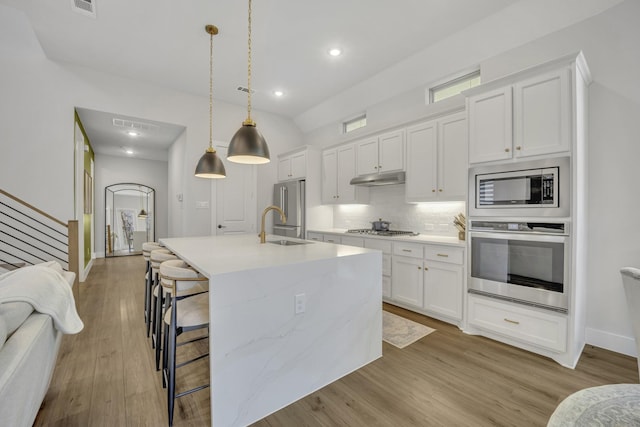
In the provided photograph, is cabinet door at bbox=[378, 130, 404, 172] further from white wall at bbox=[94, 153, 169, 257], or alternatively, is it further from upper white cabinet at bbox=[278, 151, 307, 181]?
white wall at bbox=[94, 153, 169, 257]

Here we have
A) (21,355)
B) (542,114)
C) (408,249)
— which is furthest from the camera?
(408,249)

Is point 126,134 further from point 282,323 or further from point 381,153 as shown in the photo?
point 282,323

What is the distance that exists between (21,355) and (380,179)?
3612 mm

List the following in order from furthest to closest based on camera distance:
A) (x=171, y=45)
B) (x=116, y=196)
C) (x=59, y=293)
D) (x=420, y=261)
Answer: (x=116, y=196)
(x=171, y=45)
(x=420, y=261)
(x=59, y=293)

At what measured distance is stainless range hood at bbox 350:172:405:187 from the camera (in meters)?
3.75

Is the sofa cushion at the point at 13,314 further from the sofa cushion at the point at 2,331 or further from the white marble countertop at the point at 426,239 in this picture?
the white marble countertop at the point at 426,239

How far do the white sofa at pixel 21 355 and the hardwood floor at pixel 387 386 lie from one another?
834 mm

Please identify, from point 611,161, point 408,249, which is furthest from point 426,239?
point 611,161

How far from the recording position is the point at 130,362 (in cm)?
229

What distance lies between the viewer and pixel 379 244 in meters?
3.71

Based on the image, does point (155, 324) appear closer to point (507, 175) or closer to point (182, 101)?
point (507, 175)

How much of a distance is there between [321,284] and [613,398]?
1.43 m

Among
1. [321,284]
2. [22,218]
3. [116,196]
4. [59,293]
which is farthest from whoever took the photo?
[116,196]

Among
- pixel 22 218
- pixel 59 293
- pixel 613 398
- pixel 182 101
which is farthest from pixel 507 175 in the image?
pixel 22 218
